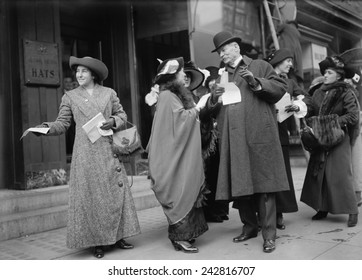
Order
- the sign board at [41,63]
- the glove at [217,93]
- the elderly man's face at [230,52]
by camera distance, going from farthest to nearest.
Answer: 1. the sign board at [41,63]
2. the elderly man's face at [230,52]
3. the glove at [217,93]

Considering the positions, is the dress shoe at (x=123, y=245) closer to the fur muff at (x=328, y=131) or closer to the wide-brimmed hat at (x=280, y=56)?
the fur muff at (x=328, y=131)

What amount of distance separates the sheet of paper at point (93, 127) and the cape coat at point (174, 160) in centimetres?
53

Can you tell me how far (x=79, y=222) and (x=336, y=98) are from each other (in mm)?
3112

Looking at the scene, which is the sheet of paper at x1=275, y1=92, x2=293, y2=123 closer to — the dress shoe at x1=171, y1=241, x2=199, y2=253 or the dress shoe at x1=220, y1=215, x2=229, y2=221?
the dress shoe at x1=220, y1=215, x2=229, y2=221

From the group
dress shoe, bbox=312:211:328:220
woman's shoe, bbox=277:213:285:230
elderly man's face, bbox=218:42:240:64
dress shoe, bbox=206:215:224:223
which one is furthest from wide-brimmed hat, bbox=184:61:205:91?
dress shoe, bbox=312:211:328:220

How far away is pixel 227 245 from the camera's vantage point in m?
3.90

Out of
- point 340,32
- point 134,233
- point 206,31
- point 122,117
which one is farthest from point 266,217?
point 340,32

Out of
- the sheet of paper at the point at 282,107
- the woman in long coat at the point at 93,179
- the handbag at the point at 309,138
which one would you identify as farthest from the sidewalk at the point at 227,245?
the sheet of paper at the point at 282,107

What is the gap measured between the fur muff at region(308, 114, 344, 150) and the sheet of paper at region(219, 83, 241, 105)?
133 cm

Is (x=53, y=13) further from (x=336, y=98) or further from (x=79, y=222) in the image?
(x=336, y=98)

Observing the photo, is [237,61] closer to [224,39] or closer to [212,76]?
[224,39]

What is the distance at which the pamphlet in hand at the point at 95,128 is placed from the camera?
147 inches

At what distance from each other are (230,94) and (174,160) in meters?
0.82

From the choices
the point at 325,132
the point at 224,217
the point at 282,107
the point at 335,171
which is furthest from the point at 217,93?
→ the point at 224,217
